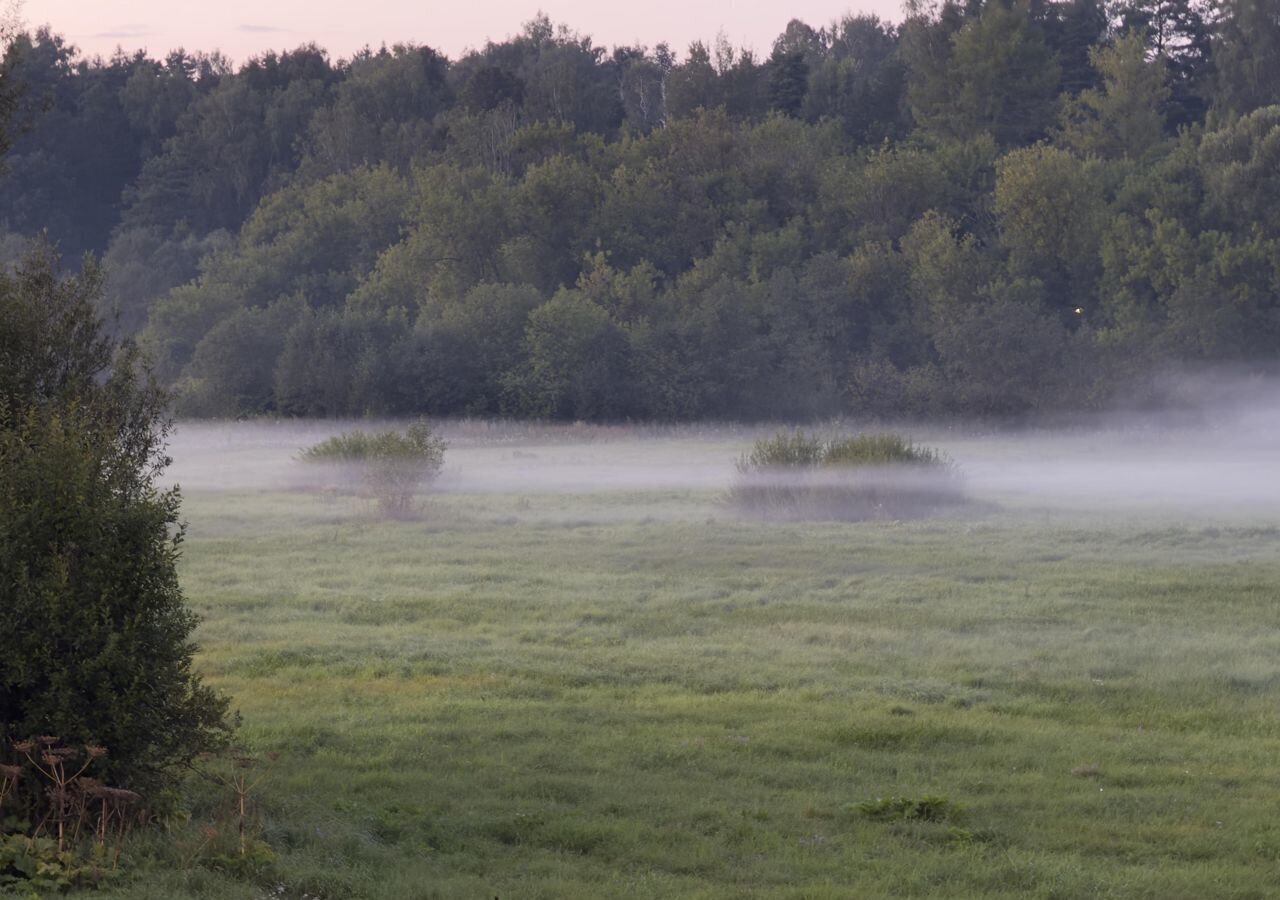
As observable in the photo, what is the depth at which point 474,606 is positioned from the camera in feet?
52.3

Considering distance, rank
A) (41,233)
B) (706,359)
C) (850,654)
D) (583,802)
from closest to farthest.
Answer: (583,802) → (41,233) → (850,654) → (706,359)

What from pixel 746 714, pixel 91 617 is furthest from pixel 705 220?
pixel 91 617

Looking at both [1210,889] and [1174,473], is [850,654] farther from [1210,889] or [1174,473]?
[1174,473]

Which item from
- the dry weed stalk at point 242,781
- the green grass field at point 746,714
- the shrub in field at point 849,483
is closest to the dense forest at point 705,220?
the shrub in field at point 849,483

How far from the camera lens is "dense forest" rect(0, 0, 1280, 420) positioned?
53.5 m

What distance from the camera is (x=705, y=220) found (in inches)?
2520

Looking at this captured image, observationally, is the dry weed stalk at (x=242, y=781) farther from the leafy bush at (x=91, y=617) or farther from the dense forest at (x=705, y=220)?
the dense forest at (x=705, y=220)

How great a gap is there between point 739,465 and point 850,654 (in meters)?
14.5

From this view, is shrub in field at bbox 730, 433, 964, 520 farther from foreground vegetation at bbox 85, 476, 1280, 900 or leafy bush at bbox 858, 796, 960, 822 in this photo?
leafy bush at bbox 858, 796, 960, 822

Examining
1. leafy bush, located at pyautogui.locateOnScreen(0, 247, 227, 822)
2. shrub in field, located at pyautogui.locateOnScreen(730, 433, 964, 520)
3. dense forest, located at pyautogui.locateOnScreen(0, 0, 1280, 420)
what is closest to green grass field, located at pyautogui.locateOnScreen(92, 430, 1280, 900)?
leafy bush, located at pyautogui.locateOnScreen(0, 247, 227, 822)

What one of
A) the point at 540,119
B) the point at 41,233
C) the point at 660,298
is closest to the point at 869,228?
the point at 660,298

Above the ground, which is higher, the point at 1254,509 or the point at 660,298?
the point at 660,298

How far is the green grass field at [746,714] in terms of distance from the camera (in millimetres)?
7332

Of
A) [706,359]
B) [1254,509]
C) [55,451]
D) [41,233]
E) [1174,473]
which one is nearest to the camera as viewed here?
[55,451]
